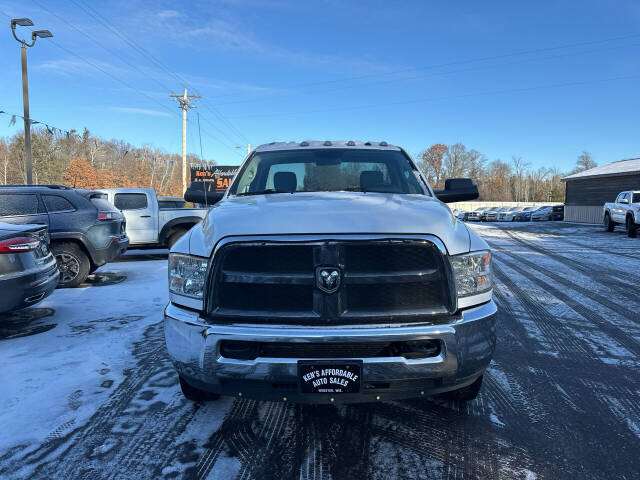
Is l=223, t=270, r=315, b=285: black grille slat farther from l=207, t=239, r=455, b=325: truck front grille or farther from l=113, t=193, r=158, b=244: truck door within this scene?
l=113, t=193, r=158, b=244: truck door

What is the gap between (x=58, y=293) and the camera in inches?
266

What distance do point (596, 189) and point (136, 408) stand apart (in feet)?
123

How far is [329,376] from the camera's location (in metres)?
2.16

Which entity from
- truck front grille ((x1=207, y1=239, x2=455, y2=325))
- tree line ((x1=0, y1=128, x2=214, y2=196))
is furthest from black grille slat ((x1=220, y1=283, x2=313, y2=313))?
tree line ((x1=0, y1=128, x2=214, y2=196))

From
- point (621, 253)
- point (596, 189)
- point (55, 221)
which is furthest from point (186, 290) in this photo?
point (596, 189)

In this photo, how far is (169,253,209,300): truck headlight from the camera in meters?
2.35

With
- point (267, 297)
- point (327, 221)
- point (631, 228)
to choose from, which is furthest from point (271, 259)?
point (631, 228)

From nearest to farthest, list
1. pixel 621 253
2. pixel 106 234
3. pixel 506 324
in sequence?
pixel 506 324
pixel 106 234
pixel 621 253

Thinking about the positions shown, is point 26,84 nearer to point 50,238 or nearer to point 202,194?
point 50,238

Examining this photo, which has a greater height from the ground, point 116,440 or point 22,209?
point 22,209

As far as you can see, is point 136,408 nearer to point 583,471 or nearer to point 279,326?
point 279,326

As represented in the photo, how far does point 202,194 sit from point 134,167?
264ft

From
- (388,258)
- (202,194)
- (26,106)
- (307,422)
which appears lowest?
(307,422)

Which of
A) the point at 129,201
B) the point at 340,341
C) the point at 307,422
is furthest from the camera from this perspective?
the point at 129,201
